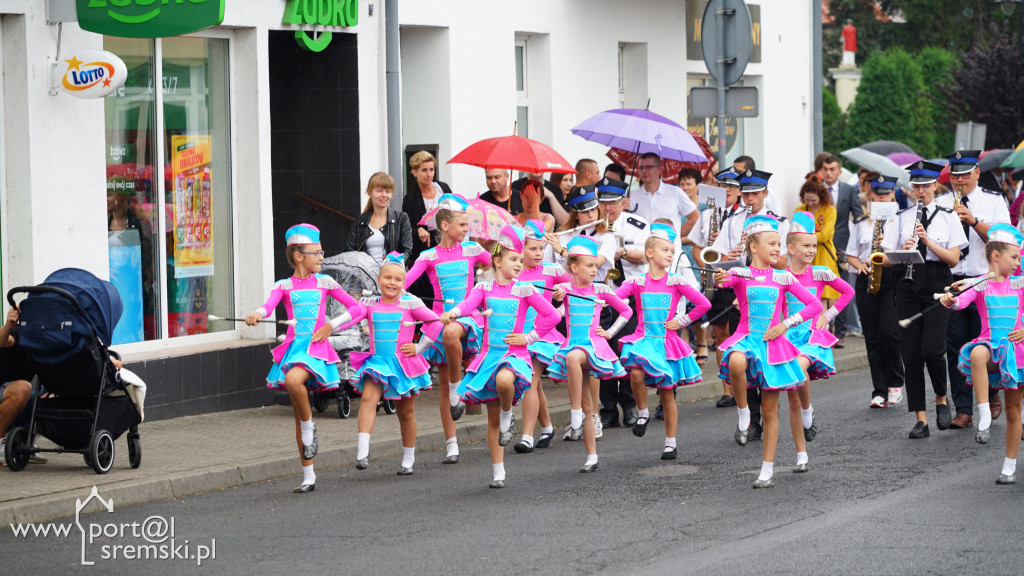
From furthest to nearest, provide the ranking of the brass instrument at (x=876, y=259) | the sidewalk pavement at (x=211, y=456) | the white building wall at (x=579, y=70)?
1. the white building wall at (x=579, y=70)
2. the brass instrument at (x=876, y=259)
3. the sidewalk pavement at (x=211, y=456)

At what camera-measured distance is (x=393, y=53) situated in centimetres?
1438

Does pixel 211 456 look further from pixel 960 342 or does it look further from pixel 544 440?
pixel 960 342

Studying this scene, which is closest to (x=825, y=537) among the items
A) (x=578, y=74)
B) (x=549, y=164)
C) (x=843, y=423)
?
(x=843, y=423)

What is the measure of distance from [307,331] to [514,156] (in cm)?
430

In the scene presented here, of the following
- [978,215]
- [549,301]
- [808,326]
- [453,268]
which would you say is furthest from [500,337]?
[978,215]

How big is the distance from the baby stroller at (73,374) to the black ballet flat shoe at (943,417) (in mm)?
5950

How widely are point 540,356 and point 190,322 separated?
4522 mm

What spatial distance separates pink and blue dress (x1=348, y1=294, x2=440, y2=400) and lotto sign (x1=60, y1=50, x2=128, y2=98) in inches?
109

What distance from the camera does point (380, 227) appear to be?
12.8m

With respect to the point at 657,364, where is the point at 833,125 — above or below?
above

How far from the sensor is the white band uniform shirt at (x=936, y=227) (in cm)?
1135

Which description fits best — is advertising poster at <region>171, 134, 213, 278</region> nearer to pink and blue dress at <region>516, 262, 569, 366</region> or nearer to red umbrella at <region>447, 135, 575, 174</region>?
red umbrella at <region>447, 135, 575, 174</region>

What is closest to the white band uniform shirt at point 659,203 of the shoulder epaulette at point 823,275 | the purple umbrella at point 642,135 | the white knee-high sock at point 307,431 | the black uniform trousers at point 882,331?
the purple umbrella at point 642,135

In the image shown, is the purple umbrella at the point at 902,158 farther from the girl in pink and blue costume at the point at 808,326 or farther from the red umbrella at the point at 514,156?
the girl in pink and blue costume at the point at 808,326
